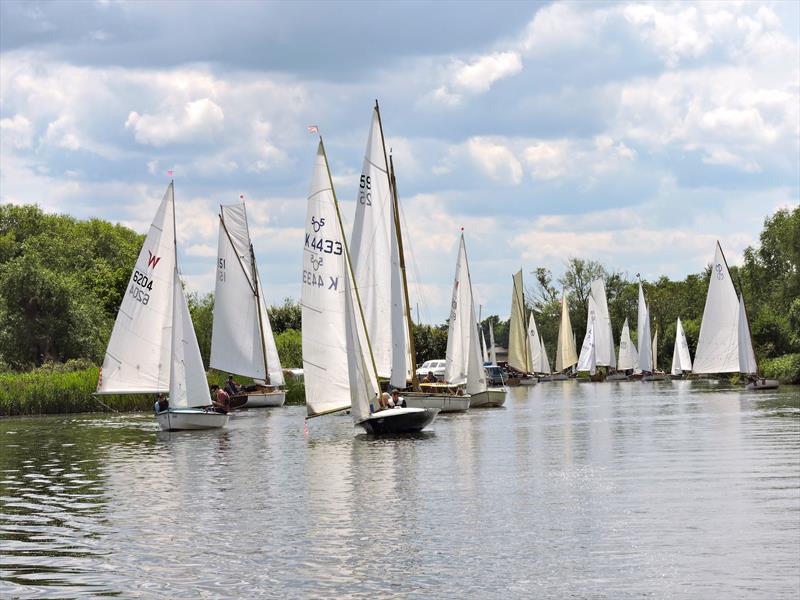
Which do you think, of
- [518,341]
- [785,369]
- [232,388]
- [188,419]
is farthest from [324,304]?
[518,341]

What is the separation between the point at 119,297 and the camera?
119812 millimetres

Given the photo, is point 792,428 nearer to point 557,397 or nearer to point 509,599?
point 509,599

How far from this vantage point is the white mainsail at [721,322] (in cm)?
10038

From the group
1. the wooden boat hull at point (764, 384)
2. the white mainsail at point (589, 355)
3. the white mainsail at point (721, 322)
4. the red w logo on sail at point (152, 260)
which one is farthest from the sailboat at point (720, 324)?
the red w logo on sail at point (152, 260)

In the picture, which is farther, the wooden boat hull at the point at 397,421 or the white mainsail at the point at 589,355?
the white mainsail at the point at 589,355

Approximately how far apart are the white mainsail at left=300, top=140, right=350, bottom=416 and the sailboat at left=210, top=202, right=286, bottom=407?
28.7 meters

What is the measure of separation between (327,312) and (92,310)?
177 feet

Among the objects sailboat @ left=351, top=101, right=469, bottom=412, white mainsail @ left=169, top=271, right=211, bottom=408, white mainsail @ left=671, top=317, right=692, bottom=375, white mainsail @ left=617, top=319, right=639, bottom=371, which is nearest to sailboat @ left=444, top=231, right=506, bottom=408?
sailboat @ left=351, top=101, right=469, bottom=412

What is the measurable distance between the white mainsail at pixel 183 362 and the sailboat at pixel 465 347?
18459 millimetres

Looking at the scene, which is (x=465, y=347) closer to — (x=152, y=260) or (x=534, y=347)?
(x=152, y=260)

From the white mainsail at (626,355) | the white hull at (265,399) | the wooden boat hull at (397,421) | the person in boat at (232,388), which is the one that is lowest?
the wooden boat hull at (397,421)

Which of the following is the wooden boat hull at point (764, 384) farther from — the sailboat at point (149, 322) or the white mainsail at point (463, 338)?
the sailboat at point (149, 322)

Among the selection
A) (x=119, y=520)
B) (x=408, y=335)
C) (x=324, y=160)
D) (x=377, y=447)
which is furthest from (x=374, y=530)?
(x=408, y=335)

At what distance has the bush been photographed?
319 feet
